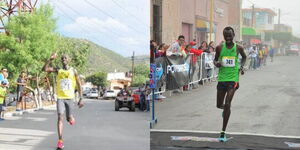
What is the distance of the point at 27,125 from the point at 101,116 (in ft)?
3.13

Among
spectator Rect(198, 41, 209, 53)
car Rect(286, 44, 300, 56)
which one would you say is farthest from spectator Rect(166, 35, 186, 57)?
car Rect(286, 44, 300, 56)

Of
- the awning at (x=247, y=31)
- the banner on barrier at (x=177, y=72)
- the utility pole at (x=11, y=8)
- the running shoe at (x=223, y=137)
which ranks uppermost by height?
the utility pole at (x=11, y=8)

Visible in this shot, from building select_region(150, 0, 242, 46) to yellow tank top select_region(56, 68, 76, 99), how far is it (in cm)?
91

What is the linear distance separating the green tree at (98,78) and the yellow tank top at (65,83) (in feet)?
2.89

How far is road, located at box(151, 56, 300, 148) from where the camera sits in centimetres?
329

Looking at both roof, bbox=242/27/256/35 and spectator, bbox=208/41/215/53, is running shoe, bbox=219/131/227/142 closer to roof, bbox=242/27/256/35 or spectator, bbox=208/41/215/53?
spectator, bbox=208/41/215/53

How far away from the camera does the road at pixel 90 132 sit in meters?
4.60


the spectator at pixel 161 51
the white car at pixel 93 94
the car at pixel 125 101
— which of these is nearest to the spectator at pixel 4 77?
the white car at pixel 93 94

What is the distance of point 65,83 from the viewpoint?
13.7 feet

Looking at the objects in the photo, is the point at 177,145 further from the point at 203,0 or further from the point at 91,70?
→ the point at 91,70

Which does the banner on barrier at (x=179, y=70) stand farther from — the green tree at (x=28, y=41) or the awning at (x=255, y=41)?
the green tree at (x=28, y=41)

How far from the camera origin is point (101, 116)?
679 cm

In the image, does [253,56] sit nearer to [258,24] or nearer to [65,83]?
[258,24]

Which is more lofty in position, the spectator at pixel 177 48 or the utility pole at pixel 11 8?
the utility pole at pixel 11 8
